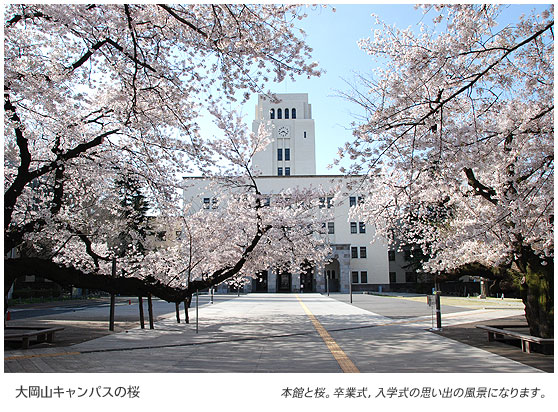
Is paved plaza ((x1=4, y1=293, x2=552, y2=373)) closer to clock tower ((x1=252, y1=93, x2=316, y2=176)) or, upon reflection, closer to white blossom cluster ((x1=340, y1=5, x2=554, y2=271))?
white blossom cluster ((x1=340, y1=5, x2=554, y2=271))

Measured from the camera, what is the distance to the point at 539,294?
865 cm

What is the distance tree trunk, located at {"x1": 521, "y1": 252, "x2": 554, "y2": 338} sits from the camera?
27.5 feet

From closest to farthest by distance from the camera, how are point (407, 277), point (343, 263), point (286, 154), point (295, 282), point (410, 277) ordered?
point (343, 263) < point (295, 282) < point (410, 277) < point (407, 277) < point (286, 154)

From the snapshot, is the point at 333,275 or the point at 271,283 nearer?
the point at 271,283

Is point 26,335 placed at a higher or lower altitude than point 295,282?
higher

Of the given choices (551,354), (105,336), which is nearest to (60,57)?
(105,336)

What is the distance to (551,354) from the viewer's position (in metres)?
7.64

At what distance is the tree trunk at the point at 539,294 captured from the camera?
837cm

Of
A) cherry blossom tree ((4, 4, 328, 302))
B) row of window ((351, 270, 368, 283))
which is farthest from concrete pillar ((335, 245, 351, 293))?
cherry blossom tree ((4, 4, 328, 302))

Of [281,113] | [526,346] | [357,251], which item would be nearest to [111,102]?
[526,346]

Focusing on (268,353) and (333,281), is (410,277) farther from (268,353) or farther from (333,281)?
(268,353)

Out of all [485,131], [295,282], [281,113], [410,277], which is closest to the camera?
[485,131]

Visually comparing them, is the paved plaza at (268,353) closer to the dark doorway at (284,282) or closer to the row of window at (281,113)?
the dark doorway at (284,282)
